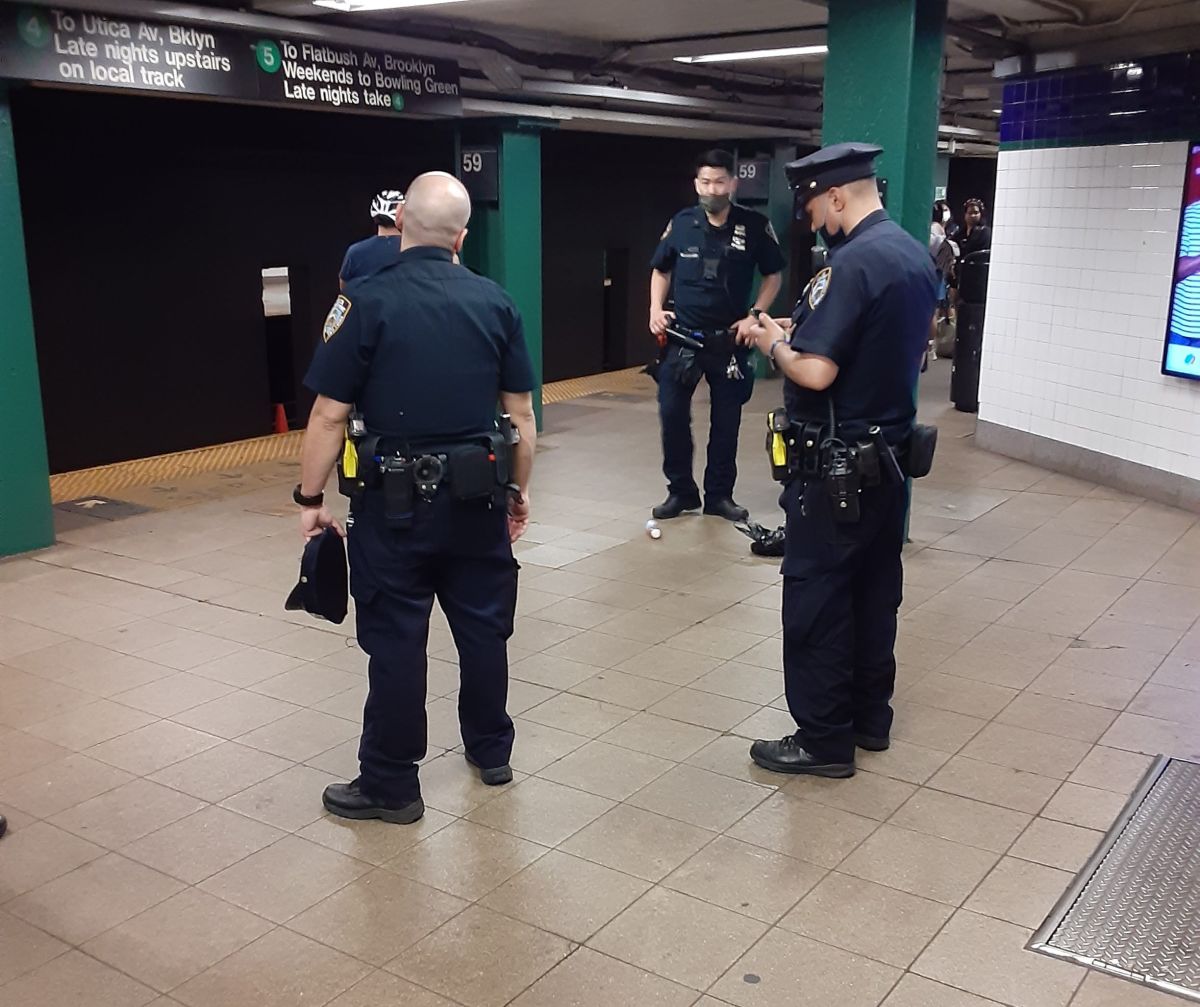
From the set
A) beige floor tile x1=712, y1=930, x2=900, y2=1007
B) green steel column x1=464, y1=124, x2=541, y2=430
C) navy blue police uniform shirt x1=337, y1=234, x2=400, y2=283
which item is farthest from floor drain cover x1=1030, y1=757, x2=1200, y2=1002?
green steel column x1=464, y1=124, x2=541, y2=430

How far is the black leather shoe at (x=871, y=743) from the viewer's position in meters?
3.76

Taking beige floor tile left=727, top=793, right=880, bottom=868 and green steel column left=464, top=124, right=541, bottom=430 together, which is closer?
beige floor tile left=727, top=793, right=880, bottom=868

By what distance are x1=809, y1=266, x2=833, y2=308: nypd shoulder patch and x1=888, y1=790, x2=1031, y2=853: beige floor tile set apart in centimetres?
152

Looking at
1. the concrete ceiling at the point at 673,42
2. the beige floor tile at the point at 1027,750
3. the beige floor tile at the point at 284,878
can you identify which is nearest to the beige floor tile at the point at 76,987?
the beige floor tile at the point at 284,878

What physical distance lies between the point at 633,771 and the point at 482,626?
0.72m

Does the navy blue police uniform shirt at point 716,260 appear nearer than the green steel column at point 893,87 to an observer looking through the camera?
No

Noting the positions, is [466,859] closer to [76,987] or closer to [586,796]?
[586,796]

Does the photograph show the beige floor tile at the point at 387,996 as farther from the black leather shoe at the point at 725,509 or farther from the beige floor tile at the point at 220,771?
the black leather shoe at the point at 725,509

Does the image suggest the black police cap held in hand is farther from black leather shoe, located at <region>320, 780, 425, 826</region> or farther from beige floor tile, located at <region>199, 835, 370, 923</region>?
beige floor tile, located at <region>199, 835, 370, 923</region>

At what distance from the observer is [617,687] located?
429 cm

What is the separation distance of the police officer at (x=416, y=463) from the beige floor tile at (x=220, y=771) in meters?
0.36

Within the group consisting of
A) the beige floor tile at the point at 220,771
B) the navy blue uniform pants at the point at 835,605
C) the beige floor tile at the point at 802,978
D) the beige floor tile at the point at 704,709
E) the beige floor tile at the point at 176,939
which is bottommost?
the beige floor tile at the point at 220,771

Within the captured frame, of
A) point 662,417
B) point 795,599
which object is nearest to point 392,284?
point 795,599

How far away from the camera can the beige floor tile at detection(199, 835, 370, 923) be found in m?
2.94
